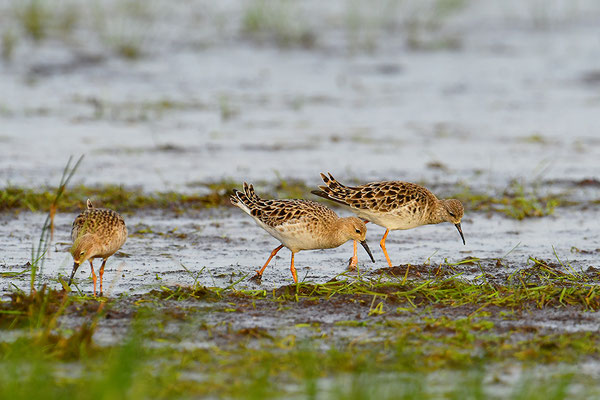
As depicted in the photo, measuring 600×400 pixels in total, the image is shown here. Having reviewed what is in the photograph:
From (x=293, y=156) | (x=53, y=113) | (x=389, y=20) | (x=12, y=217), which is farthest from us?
(x=389, y=20)

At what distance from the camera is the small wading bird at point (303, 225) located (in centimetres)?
878

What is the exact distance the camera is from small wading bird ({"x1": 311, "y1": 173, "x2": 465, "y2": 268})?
966 centimetres

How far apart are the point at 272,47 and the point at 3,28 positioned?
6316 mm

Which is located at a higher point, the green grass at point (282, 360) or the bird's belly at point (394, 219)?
the green grass at point (282, 360)

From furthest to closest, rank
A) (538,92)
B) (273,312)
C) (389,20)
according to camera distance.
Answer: (389,20) < (538,92) < (273,312)

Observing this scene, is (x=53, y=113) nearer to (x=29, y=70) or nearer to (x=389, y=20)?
(x=29, y=70)

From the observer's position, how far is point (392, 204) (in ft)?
31.7

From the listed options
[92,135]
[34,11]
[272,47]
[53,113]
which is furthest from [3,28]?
[92,135]

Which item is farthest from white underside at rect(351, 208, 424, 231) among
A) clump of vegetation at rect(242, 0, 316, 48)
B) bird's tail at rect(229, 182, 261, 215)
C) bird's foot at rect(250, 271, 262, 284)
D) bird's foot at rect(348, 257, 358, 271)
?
clump of vegetation at rect(242, 0, 316, 48)

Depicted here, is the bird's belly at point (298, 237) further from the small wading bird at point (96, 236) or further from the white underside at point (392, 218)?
the small wading bird at point (96, 236)

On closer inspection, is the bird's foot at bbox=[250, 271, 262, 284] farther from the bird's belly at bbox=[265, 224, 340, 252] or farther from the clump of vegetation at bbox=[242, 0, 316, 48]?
the clump of vegetation at bbox=[242, 0, 316, 48]

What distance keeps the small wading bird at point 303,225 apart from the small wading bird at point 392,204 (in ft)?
1.82

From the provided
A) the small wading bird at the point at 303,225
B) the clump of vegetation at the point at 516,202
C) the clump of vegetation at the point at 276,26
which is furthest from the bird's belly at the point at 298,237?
the clump of vegetation at the point at 276,26

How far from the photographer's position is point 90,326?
6664 mm
